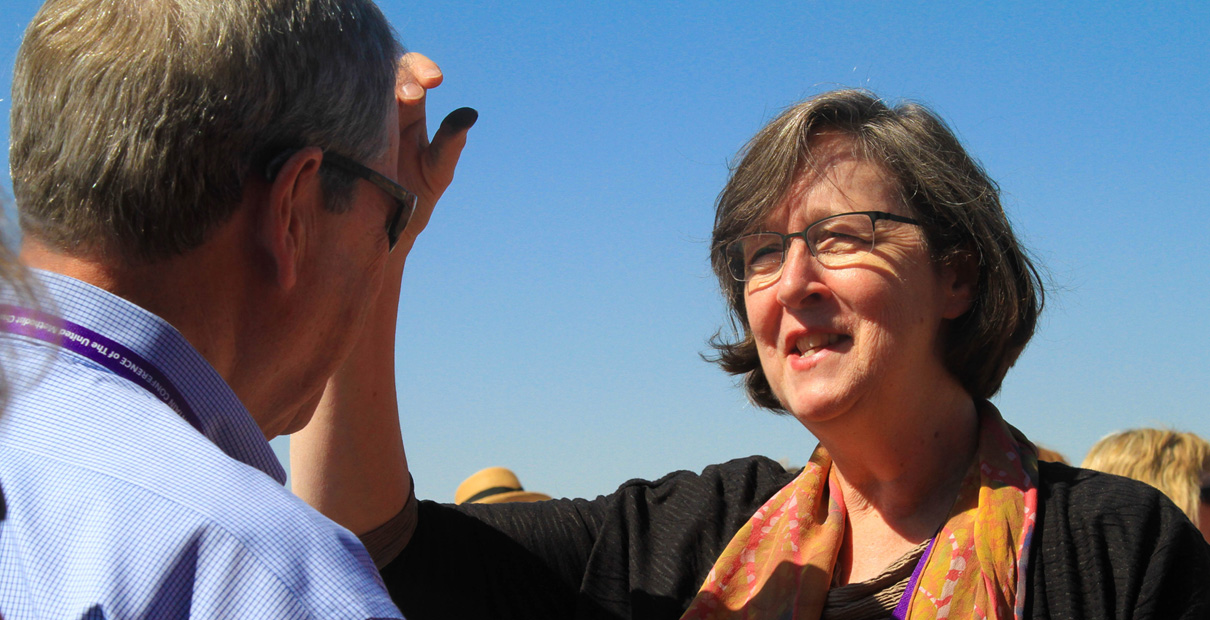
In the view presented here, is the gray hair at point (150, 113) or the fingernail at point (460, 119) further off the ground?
the fingernail at point (460, 119)

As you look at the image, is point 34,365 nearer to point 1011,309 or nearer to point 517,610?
point 517,610

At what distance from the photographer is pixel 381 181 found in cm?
169

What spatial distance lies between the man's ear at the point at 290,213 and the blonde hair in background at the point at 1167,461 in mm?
4279

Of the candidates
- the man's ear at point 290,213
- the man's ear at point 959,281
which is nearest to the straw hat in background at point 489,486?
the man's ear at point 959,281

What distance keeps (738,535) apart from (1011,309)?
98 centimetres

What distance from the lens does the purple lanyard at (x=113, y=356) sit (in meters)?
1.09

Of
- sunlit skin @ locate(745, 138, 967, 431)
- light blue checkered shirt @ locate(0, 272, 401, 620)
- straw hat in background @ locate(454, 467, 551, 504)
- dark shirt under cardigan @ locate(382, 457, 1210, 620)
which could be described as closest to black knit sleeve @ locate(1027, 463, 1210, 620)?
dark shirt under cardigan @ locate(382, 457, 1210, 620)

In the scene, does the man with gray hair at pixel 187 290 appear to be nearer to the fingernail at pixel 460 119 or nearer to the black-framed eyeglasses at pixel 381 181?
the black-framed eyeglasses at pixel 381 181

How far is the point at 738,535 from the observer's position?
2.66 m

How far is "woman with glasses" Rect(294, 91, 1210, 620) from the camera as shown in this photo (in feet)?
7.87

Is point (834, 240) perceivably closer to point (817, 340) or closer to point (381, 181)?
point (817, 340)

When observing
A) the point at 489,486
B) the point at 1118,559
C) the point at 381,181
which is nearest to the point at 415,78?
the point at 381,181

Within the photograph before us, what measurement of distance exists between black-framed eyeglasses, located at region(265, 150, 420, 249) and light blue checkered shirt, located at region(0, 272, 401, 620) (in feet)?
1.43

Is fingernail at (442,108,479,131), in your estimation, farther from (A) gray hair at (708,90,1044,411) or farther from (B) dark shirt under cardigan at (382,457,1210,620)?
(B) dark shirt under cardigan at (382,457,1210,620)
